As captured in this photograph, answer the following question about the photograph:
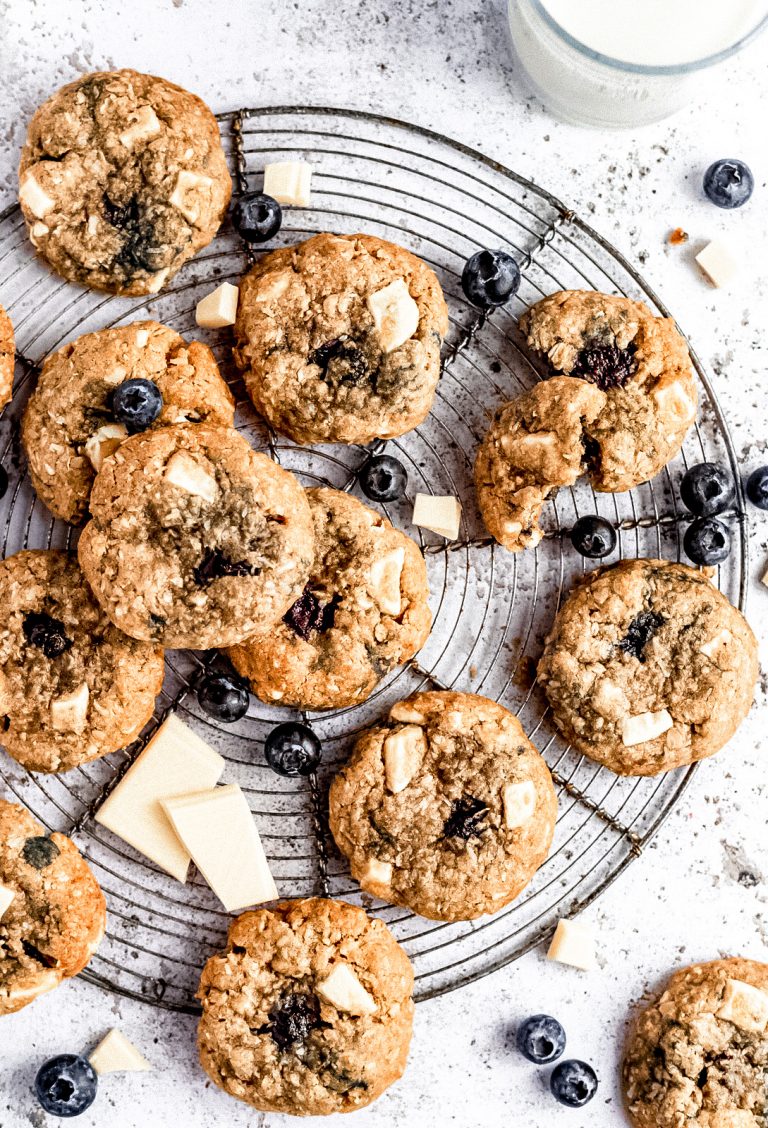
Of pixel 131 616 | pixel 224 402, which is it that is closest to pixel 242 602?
pixel 131 616

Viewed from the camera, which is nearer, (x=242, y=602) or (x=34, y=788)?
(x=242, y=602)

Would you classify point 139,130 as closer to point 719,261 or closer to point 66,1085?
point 719,261

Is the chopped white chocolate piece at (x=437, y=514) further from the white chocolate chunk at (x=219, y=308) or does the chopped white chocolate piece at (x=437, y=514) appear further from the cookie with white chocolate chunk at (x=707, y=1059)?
the cookie with white chocolate chunk at (x=707, y=1059)

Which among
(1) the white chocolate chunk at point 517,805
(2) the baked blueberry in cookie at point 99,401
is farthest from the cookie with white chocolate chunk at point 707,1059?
(2) the baked blueberry in cookie at point 99,401

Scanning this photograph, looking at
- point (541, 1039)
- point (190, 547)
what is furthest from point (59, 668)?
point (541, 1039)

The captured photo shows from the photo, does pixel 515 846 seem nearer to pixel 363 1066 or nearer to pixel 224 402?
pixel 363 1066

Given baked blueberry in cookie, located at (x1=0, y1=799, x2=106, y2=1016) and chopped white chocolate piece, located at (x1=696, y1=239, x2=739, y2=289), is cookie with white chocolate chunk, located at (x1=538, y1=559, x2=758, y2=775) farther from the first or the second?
baked blueberry in cookie, located at (x1=0, y1=799, x2=106, y2=1016)

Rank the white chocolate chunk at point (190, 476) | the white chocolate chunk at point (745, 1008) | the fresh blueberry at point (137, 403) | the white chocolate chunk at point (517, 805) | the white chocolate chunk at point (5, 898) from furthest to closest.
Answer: the white chocolate chunk at point (745, 1008) → the white chocolate chunk at point (517, 805) → the white chocolate chunk at point (5, 898) → the fresh blueberry at point (137, 403) → the white chocolate chunk at point (190, 476)
